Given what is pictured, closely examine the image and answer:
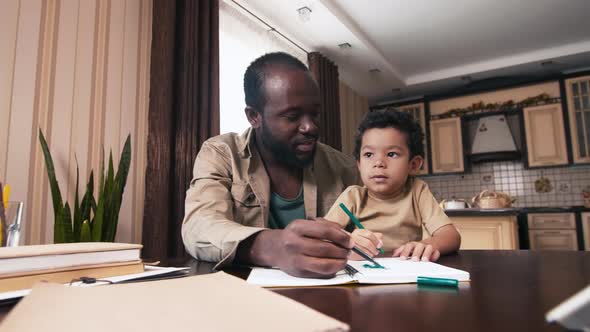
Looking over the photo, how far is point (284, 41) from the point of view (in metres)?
3.63

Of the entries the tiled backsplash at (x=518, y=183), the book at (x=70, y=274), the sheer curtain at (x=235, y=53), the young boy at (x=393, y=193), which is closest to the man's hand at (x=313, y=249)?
the book at (x=70, y=274)

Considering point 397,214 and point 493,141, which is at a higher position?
point 493,141

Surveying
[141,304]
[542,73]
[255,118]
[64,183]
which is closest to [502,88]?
[542,73]

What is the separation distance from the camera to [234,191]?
1113 mm

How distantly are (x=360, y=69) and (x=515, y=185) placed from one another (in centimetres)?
275

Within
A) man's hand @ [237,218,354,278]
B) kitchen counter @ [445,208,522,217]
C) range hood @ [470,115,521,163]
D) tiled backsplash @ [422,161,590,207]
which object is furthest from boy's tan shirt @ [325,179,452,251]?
tiled backsplash @ [422,161,590,207]

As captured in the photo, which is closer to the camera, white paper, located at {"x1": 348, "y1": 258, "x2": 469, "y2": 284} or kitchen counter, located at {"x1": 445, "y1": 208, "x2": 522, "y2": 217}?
white paper, located at {"x1": 348, "y1": 258, "x2": 469, "y2": 284}

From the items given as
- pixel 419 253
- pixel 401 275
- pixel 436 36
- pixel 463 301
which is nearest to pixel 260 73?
pixel 419 253

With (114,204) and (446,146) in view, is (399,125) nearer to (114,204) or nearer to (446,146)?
(114,204)

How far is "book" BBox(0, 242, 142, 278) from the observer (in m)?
0.45

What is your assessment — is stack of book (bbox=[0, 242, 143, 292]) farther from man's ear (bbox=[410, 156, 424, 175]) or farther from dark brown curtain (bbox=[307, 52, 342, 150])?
dark brown curtain (bbox=[307, 52, 342, 150])

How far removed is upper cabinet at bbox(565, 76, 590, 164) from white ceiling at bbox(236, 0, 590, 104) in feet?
0.92

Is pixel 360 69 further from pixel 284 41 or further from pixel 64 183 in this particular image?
pixel 64 183

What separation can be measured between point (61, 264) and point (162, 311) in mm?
307
